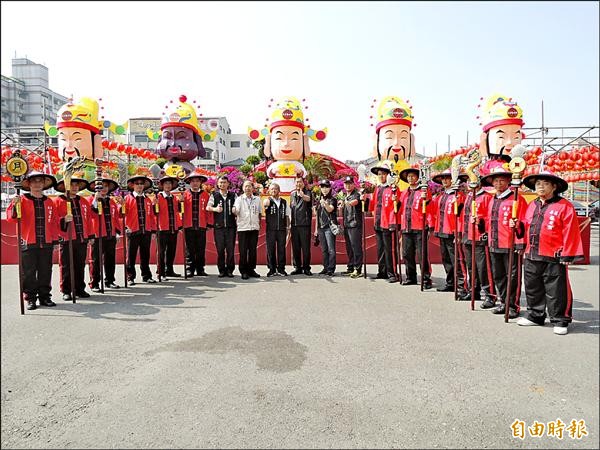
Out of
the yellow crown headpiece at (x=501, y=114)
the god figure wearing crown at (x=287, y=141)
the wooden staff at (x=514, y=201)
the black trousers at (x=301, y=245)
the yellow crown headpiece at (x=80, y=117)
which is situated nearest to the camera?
the wooden staff at (x=514, y=201)

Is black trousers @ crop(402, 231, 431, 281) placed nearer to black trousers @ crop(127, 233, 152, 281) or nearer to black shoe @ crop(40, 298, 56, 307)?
black trousers @ crop(127, 233, 152, 281)

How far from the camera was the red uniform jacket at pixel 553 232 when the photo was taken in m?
4.12

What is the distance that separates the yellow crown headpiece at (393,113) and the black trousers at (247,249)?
12.5 feet

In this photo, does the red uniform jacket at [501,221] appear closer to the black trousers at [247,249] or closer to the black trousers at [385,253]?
the black trousers at [385,253]

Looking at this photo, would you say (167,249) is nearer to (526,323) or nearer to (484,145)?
(526,323)

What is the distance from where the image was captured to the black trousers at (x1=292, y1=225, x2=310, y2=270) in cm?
745

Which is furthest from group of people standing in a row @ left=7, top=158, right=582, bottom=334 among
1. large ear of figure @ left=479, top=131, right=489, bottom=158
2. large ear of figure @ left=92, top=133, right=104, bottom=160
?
large ear of figure @ left=92, top=133, right=104, bottom=160

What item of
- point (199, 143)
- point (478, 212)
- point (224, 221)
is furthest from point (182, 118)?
point (478, 212)

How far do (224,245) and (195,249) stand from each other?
513 mm

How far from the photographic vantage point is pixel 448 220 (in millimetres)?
5891

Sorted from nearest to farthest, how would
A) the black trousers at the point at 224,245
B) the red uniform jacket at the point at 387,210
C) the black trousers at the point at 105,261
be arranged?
the black trousers at the point at 105,261 < the red uniform jacket at the point at 387,210 < the black trousers at the point at 224,245

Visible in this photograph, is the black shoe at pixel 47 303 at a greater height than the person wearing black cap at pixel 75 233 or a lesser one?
lesser

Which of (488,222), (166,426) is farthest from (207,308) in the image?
(488,222)

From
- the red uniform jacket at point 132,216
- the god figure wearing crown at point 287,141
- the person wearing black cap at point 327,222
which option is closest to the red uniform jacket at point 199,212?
the red uniform jacket at point 132,216
